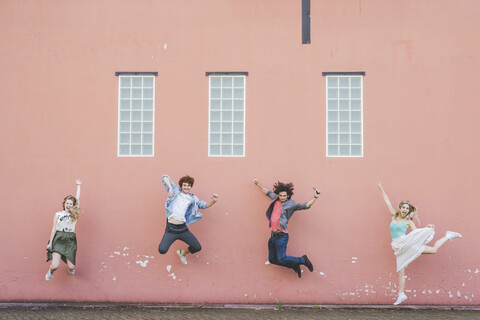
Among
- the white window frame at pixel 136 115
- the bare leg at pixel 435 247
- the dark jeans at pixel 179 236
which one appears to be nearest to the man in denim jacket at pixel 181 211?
the dark jeans at pixel 179 236

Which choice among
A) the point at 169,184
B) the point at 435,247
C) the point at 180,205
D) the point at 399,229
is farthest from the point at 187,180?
the point at 435,247

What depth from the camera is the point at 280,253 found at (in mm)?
7875

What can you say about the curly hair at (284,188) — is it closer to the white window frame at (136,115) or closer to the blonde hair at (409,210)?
the blonde hair at (409,210)

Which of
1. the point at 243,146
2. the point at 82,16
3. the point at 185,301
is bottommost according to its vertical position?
the point at 185,301

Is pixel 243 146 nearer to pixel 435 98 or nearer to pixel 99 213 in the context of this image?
pixel 99 213

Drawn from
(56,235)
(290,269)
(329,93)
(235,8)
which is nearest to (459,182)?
(329,93)

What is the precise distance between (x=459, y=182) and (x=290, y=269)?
3049 millimetres

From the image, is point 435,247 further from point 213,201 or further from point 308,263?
point 213,201

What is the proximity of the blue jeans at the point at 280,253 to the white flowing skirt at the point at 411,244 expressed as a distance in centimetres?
147

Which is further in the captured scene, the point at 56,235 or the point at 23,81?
the point at 23,81

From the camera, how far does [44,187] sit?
8.43 meters

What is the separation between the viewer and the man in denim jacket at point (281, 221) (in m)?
7.89

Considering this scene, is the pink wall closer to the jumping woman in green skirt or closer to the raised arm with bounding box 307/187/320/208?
the jumping woman in green skirt

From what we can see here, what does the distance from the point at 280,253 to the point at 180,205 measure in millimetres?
1707
